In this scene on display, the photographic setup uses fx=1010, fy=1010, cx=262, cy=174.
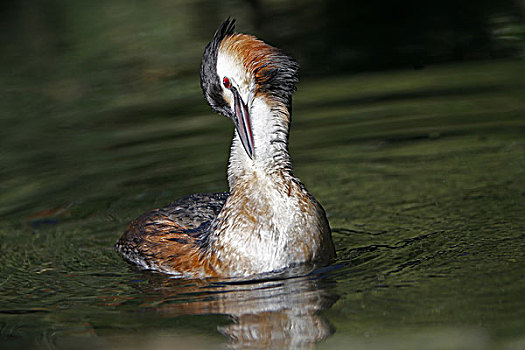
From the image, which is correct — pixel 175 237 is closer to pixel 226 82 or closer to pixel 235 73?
pixel 226 82

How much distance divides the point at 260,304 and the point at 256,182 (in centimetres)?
113

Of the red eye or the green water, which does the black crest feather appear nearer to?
the red eye

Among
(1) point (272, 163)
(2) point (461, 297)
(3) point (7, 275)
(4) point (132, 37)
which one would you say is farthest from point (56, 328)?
(4) point (132, 37)

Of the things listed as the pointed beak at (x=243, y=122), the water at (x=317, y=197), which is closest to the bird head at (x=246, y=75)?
the pointed beak at (x=243, y=122)

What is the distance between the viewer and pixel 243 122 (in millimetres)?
7773

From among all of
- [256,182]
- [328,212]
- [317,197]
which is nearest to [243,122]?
[256,182]

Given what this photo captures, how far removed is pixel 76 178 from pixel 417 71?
4903mm

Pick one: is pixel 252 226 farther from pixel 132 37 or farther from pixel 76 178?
pixel 132 37

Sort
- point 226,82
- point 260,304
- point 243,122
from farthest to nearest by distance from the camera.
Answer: point 226,82 < point 243,122 < point 260,304

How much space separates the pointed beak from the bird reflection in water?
998mm

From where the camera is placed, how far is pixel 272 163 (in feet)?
25.6

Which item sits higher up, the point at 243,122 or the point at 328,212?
the point at 243,122

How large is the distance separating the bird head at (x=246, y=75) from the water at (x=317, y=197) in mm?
1287

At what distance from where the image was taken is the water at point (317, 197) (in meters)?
6.69
